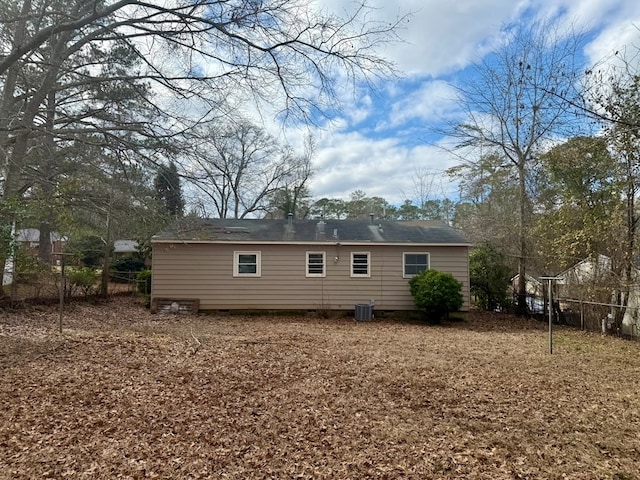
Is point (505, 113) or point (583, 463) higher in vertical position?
point (505, 113)

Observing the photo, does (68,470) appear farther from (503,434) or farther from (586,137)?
(586,137)

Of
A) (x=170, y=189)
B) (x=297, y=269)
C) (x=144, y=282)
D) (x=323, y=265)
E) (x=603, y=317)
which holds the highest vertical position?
(x=170, y=189)

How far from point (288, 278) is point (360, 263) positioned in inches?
91.7

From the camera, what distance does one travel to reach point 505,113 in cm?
1366

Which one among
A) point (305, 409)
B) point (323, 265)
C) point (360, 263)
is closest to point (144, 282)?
point (323, 265)

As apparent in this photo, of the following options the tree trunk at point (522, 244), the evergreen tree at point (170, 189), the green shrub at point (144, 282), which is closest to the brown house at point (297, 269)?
the tree trunk at point (522, 244)

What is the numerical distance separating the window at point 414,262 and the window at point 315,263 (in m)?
2.61

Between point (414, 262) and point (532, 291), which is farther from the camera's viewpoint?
point (532, 291)

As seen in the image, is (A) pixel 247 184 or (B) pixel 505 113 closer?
(B) pixel 505 113

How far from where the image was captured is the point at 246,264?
12547mm

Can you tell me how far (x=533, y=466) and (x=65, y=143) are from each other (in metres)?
9.88

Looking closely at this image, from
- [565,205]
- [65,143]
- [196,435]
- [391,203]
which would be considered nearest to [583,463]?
[196,435]

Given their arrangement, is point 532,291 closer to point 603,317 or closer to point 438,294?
point 603,317

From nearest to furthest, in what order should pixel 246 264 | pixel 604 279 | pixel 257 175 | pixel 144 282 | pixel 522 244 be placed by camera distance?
pixel 604 279
pixel 246 264
pixel 522 244
pixel 144 282
pixel 257 175
